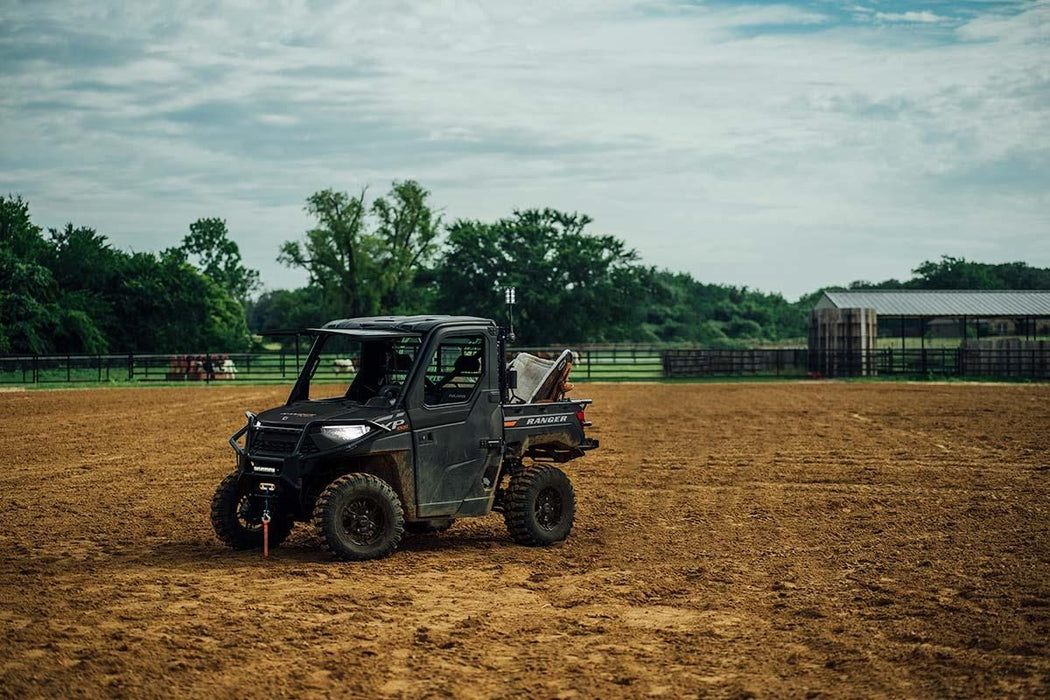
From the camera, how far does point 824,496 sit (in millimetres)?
14164

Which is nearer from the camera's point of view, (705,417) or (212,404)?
(705,417)

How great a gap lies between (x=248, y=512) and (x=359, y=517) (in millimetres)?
1283

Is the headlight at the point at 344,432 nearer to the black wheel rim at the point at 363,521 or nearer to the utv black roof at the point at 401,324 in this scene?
the black wheel rim at the point at 363,521

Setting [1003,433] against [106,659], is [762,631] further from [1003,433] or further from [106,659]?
[1003,433]

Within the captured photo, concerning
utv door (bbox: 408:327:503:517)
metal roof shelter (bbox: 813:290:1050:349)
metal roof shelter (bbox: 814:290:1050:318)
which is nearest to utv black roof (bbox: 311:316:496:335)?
utv door (bbox: 408:327:503:517)

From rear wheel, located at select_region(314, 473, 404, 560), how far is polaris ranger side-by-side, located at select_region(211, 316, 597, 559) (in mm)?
11

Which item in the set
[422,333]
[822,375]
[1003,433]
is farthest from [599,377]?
[422,333]

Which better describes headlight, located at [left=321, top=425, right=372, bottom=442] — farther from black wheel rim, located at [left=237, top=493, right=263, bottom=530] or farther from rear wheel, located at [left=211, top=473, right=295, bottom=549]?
black wheel rim, located at [left=237, top=493, right=263, bottom=530]

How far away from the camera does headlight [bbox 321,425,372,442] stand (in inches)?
378

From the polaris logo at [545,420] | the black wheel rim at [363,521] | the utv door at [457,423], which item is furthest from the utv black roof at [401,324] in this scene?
the black wheel rim at [363,521]

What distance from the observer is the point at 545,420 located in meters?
11.0

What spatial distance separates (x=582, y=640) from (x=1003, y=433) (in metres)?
16.9

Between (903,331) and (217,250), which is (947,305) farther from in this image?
(217,250)

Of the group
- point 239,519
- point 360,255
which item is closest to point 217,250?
point 360,255
